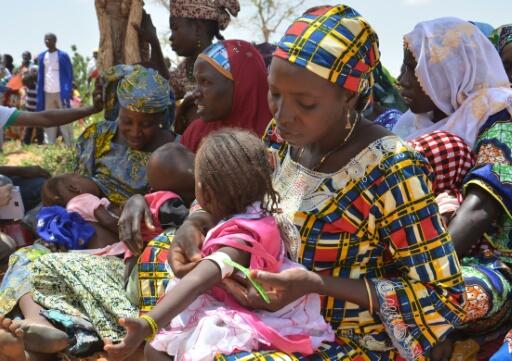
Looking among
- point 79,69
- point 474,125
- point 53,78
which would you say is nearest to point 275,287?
point 474,125

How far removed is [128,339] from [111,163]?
7.99ft

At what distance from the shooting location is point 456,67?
3232mm

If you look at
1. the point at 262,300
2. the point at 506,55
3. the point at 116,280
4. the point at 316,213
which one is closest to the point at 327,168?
the point at 316,213

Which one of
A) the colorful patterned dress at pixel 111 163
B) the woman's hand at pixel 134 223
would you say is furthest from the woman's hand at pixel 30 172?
the woman's hand at pixel 134 223

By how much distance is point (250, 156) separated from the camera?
2.31 m

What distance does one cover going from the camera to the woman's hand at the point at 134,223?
3.21 metres

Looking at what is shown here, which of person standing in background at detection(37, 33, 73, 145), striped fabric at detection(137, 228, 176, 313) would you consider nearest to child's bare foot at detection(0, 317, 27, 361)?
striped fabric at detection(137, 228, 176, 313)

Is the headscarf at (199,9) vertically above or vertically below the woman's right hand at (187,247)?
above

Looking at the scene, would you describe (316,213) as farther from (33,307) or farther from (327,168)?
(33,307)

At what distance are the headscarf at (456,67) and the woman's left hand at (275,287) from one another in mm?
1427

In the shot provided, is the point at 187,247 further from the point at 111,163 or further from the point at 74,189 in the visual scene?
the point at 111,163

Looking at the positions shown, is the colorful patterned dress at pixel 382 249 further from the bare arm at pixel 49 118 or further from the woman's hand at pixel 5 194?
the bare arm at pixel 49 118

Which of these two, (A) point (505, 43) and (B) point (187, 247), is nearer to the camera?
(B) point (187, 247)

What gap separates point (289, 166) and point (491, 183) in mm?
900
